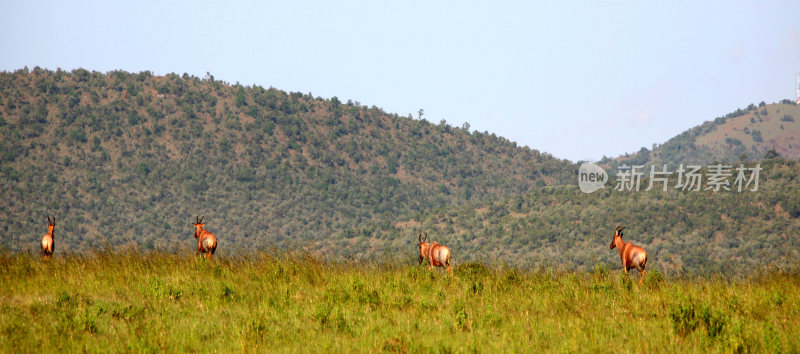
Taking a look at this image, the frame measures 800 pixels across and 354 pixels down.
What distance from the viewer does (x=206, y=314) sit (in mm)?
9477

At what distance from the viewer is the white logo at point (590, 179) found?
7875 cm

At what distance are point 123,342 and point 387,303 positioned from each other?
3.64 meters

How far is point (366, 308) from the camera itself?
9.90 metres

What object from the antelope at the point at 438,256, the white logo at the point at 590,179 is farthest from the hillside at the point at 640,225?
the antelope at the point at 438,256

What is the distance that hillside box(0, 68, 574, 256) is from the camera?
244ft

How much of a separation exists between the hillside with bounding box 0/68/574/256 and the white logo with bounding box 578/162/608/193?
4.68m

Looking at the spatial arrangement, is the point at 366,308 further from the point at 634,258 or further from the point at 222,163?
the point at 222,163

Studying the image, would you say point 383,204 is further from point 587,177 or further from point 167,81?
point 167,81

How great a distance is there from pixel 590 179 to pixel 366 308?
82.9 meters

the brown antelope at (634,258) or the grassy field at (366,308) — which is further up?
the brown antelope at (634,258)

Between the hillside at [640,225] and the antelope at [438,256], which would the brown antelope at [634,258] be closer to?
the antelope at [438,256]

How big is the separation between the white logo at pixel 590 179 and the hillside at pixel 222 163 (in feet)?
15.3

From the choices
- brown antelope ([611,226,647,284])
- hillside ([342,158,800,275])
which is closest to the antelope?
brown antelope ([611,226,647,284])

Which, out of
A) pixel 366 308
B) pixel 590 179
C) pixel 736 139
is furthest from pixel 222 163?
pixel 736 139
